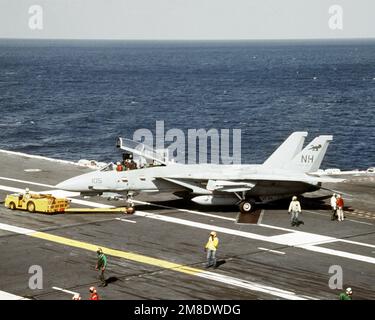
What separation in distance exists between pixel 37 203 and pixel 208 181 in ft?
31.8

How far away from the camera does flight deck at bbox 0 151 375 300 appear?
26.5 m

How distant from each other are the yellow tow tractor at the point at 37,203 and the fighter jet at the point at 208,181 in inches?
38.4

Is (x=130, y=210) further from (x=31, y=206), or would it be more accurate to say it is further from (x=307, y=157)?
(x=307, y=157)

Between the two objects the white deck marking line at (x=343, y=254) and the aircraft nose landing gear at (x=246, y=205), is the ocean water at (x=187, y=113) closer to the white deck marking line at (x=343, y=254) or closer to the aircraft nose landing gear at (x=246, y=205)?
the aircraft nose landing gear at (x=246, y=205)

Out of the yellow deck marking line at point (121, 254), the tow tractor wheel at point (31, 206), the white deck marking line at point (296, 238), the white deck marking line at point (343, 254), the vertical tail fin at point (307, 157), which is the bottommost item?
the white deck marking line at point (343, 254)

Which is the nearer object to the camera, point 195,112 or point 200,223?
point 200,223

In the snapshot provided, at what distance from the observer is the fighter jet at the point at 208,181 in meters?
38.6

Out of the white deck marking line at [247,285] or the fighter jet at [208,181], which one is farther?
the fighter jet at [208,181]

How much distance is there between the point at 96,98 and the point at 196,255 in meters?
120

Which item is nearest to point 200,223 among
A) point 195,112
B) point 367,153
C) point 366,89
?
point 367,153

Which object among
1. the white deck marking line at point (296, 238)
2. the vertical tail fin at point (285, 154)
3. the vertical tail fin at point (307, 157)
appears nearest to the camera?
the white deck marking line at point (296, 238)

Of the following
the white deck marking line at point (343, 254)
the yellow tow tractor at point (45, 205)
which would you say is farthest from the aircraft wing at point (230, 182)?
the white deck marking line at point (343, 254)

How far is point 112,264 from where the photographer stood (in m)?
29.4

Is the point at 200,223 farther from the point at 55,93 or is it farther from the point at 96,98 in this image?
the point at 55,93
